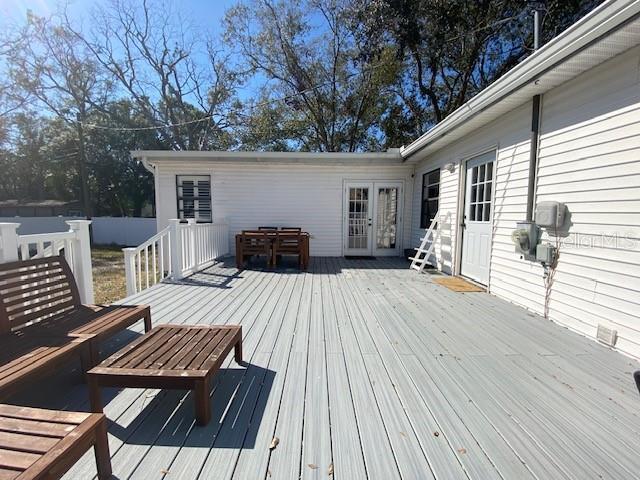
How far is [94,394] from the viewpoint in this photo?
159cm

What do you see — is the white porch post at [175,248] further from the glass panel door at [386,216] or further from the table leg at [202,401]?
the glass panel door at [386,216]

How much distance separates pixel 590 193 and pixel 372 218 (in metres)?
4.99

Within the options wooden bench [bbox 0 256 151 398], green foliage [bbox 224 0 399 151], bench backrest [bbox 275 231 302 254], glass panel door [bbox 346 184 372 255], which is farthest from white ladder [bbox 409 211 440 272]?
green foliage [bbox 224 0 399 151]

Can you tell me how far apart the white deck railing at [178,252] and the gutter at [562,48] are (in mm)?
4665

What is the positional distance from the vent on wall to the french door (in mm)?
5252

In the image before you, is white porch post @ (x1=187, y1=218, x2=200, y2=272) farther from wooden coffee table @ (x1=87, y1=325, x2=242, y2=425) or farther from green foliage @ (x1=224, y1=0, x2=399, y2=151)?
green foliage @ (x1=224, y1=0, x2=399, y2=151)

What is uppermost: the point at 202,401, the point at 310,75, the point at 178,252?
the point at 310,75

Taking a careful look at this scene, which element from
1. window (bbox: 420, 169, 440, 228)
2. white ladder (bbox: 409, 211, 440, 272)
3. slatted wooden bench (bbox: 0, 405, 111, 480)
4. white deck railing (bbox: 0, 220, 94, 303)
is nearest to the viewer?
slatted wooden bench (bbox: 0, 405, 111, 480)

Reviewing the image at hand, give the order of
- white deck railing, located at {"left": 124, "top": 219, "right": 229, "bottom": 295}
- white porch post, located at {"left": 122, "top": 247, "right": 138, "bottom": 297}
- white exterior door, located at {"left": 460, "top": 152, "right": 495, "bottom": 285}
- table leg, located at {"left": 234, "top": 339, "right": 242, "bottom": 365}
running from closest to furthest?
table leg, located at {"left": 234, "top": 339, "right": 242, "bottom": 365} → white porch post, located at {"left": 122, "top": 247, "right": 138, "bottom": 297} → white deck railing, located at {"left": 124, "top": 219, "right": 229, "bottom": 295} → white exterior door, located at {"left": 460, "top": 152, "right": 495, "bottom": 285}

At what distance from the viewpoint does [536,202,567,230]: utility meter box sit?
311 cm

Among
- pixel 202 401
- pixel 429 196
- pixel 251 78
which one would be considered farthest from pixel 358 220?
pixel 251 78

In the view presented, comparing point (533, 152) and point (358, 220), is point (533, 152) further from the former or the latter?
point (358, 220)

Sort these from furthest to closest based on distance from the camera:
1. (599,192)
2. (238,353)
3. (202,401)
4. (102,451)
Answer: (599,192)
(238,353)
(202,401)
(102,451)

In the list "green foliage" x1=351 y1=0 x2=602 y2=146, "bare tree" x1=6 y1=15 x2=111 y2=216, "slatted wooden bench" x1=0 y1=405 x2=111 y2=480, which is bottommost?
"slatted wooden bench" x1=0 y1=405 x2=111 y2=480
